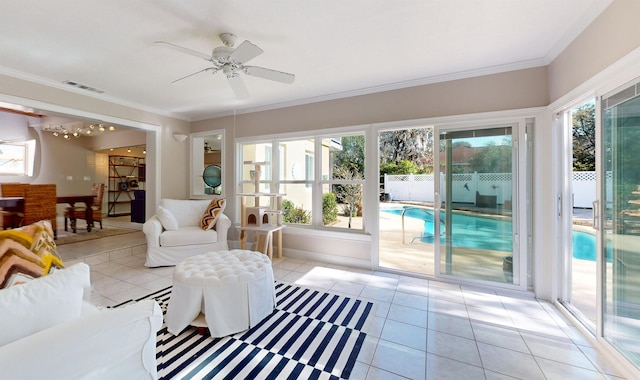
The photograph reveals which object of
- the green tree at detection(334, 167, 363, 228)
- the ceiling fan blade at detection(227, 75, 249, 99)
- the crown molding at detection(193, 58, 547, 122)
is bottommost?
the green tree at detection(334, 167, 363, 228)

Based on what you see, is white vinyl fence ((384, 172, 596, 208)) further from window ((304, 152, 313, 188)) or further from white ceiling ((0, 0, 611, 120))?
window ((304, 152, 313, 188))

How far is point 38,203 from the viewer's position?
417cm

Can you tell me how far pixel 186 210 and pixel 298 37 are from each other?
3.32 metres

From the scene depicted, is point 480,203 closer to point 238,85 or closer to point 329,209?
point 329,209

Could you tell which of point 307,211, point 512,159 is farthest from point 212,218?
point 512,159

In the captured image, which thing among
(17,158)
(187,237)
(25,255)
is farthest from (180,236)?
(17,158)

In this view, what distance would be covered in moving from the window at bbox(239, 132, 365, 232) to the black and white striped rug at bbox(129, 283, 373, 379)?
65.7 inches

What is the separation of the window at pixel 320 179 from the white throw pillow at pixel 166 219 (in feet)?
5.05

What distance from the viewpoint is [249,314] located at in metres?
2.05

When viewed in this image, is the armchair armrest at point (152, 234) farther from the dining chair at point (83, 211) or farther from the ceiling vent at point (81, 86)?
the dining chair at point (83, 211)

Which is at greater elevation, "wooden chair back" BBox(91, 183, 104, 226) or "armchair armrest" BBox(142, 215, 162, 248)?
"wooden chair back" BBox(91, 183, 104, 226)

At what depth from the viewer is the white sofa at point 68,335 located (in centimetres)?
77

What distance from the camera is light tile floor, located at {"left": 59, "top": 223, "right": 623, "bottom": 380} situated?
1654mm

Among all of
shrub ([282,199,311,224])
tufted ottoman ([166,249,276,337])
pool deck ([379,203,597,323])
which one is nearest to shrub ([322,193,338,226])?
shrub ([282,199,311,224])
